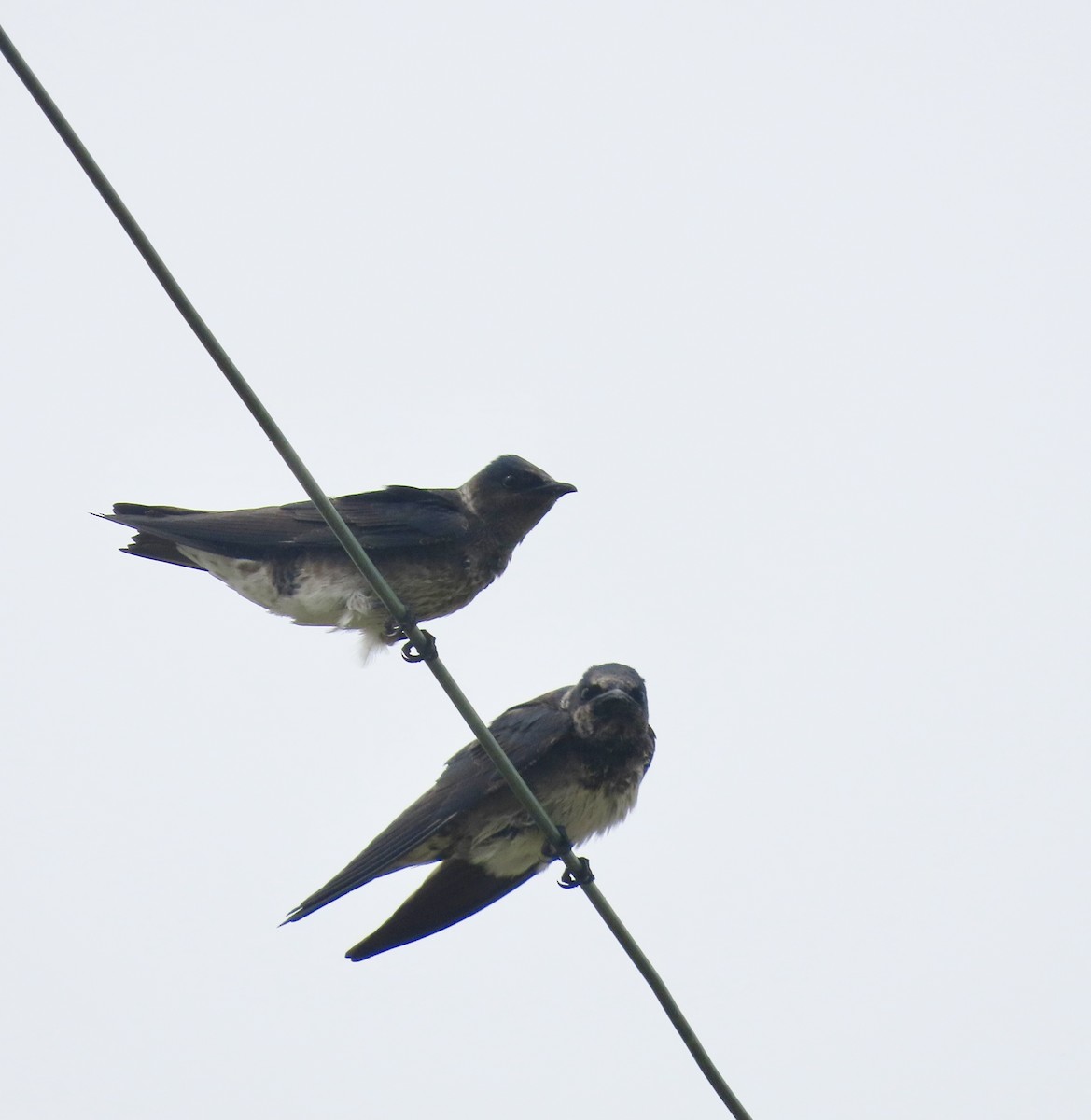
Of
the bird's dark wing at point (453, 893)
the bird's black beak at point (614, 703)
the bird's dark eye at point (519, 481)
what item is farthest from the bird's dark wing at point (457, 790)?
the bird's dark eye at point (519, 481)

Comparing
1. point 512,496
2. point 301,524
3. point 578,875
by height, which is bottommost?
point 578,875

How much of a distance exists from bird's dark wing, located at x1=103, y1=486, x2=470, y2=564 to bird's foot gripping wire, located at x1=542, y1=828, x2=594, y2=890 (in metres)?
1.73

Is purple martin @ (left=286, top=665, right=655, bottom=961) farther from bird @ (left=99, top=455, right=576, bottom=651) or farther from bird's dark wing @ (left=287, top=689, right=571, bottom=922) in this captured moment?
bird @ (left=99, top=455, right=576, bottom=651)

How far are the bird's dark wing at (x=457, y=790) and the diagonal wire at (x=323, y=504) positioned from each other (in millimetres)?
1643

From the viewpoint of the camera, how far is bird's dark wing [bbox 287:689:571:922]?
6730 mm

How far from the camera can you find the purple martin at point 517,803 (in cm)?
705

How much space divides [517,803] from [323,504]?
3.04m

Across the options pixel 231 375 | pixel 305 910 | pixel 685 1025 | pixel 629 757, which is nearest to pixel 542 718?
pixel 629 757

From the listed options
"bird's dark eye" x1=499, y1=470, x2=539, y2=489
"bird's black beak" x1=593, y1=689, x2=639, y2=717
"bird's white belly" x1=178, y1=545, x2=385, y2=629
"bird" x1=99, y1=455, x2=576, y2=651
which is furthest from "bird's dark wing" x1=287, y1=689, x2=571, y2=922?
"bird's dark eye" x1=499, y1=470, x2=539, y2=489

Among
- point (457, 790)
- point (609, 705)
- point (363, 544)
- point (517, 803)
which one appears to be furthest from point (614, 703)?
point (363, 544)

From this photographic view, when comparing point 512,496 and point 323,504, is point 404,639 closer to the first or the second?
point 512,496

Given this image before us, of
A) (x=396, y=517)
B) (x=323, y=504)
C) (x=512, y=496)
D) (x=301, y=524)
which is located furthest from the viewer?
(x=512, y=496)

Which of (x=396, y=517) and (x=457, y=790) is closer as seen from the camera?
(x=457, y=790)

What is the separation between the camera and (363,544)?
7445 mm
